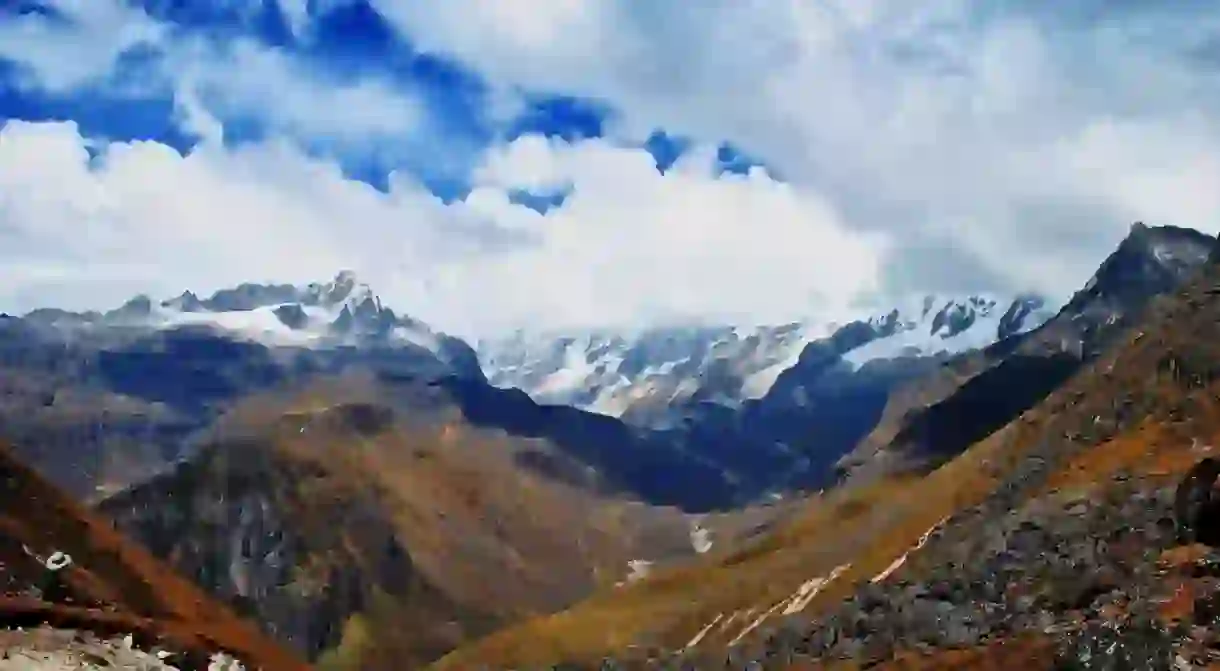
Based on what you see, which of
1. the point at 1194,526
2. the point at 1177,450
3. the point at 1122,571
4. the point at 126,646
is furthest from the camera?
the point at 1177,450

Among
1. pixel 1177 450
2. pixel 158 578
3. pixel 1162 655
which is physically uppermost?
pixel 1177 450

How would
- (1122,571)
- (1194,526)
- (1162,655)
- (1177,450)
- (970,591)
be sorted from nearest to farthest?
(1162,655) → (1194,526) → (1122,571) → (970,591) → (1177,450)

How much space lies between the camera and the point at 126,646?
7588 centimetres

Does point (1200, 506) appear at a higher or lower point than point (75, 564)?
higher

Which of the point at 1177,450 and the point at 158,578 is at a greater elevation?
the point at 1177,450

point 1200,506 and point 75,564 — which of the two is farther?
point 75,564

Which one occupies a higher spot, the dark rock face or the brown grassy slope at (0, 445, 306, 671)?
the dark rock face

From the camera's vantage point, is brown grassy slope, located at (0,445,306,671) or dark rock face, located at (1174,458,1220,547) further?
brown grassy slope, located at (0,445,306,671)

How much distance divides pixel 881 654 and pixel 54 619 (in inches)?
2458

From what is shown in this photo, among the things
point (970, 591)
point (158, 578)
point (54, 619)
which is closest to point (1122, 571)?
point (970, 591)

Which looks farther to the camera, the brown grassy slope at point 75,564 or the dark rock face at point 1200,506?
the brown grassy slope at point 75,564

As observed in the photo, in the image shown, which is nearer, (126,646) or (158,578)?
(126,646)

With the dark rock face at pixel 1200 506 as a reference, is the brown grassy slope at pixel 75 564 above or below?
below

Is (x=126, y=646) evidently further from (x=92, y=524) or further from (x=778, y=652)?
(x=92, y=524)
